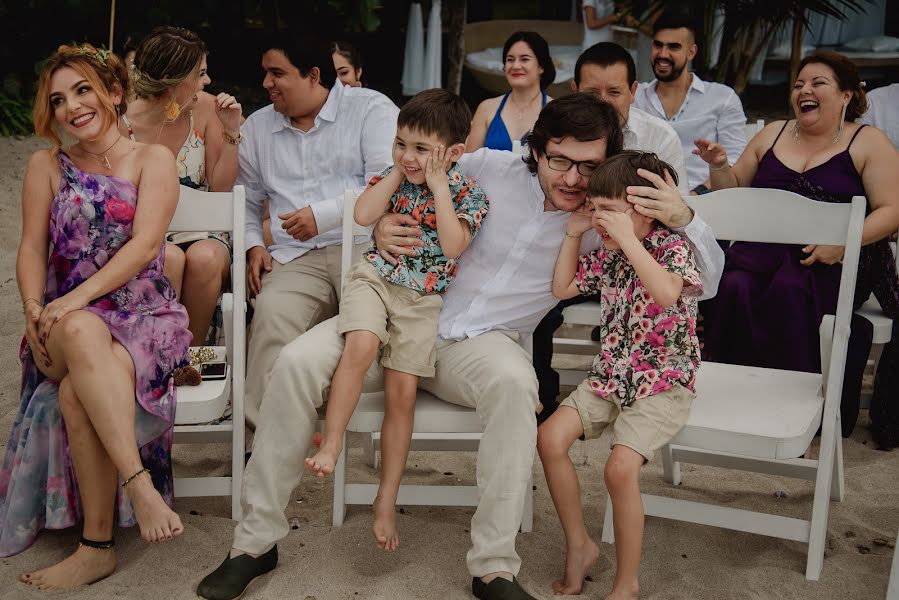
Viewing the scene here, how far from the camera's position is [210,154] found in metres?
3.93

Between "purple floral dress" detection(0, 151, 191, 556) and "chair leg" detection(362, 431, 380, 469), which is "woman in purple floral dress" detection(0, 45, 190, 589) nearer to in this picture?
"purple floral dress" detection(0, 151, 191, 556)

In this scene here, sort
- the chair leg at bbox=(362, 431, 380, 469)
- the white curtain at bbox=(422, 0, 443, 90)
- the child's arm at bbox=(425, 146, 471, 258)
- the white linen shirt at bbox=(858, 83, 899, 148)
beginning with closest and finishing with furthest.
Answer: the child's arm at bbox=(425, 146, 471, 258), the chair leg at bbox=(362, 431, 380, 469), the white linen shirt at bbox=(858, 83, 899, 148), the white curtain at bbox=(422, 0, 443, 90)

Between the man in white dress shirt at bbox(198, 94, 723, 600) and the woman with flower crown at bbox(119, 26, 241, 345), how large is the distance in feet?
2.44

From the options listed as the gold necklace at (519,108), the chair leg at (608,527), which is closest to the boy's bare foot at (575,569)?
the chair leg at (608,527)

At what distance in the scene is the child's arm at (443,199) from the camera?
294cm

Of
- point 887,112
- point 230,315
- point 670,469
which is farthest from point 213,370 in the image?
point 887,112

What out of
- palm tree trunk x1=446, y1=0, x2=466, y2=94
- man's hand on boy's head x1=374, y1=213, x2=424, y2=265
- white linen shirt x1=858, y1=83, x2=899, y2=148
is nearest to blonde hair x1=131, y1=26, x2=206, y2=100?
man's hand on boy's head x1=374, y1=213, x2=424, y2=265

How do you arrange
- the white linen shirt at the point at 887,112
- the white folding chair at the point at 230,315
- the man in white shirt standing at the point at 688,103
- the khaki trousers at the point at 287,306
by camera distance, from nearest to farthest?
the white folding chair at the point at 230,315 → the khaki trousers at the point at 287,306 → the white linen shirt at the point at 887,112 → the man in white shirt standing at the point at 688,103

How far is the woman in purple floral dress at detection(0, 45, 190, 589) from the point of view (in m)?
2.89

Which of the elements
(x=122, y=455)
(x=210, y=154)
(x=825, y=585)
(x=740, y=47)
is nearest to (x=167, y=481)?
(x=122, y=455)

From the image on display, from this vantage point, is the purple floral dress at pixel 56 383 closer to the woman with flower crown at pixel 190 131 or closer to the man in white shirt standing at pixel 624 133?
the woman with flower crown at pixel 190 131

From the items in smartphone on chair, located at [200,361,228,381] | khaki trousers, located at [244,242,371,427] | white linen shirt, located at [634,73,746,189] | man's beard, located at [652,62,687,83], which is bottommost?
smartphone on chair, located at [200,361,228,381]

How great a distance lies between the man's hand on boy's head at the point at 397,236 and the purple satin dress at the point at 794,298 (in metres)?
1.39

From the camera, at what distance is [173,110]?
12.4 feet
